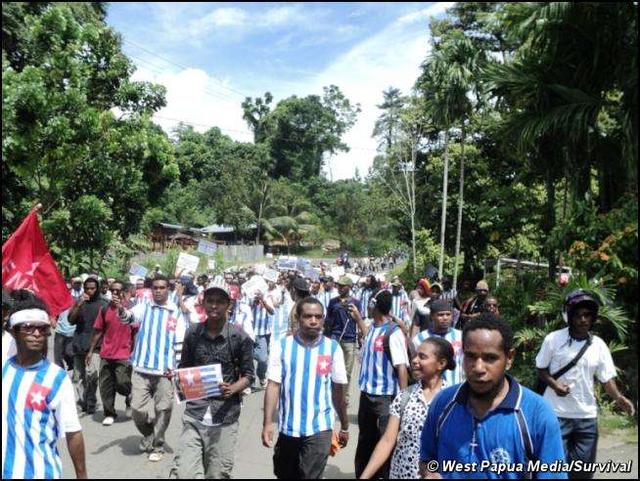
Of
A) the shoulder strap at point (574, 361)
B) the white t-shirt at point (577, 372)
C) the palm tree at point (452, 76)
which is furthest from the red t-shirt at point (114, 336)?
the palm tree at point (452, 76)

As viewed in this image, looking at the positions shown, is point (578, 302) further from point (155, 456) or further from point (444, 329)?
point (155, 456)

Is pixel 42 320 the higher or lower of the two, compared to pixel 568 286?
lower

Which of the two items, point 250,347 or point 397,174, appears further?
point 397,174

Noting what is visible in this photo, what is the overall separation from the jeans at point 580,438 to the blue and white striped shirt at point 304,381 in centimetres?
181

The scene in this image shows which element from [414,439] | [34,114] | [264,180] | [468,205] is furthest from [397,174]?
[414,439]

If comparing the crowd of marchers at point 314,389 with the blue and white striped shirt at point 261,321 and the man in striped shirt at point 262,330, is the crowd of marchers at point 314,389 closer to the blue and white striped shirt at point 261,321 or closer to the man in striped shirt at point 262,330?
the man in striped shirt at point 262,330

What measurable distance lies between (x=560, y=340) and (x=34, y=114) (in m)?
10.3

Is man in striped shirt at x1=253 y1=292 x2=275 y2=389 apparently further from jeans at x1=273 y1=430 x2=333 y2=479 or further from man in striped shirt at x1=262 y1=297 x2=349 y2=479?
jeans at x1=273 y1=430 x2=333 y2=479

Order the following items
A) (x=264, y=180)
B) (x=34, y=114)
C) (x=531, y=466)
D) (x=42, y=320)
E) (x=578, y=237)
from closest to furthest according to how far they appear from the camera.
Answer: (x=531, y=466) → (x=42, y=320) → (x=578, y=237) → (x=34, y=114) → (x=264, y=180)

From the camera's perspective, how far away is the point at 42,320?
11.5 ft

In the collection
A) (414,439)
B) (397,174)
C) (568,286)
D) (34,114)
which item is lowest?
(414,439)

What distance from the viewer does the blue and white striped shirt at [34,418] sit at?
3.23 meters

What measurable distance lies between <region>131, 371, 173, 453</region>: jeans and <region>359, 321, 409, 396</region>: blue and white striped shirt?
2166 millimetres

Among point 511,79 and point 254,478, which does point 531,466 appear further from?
point 511,79
